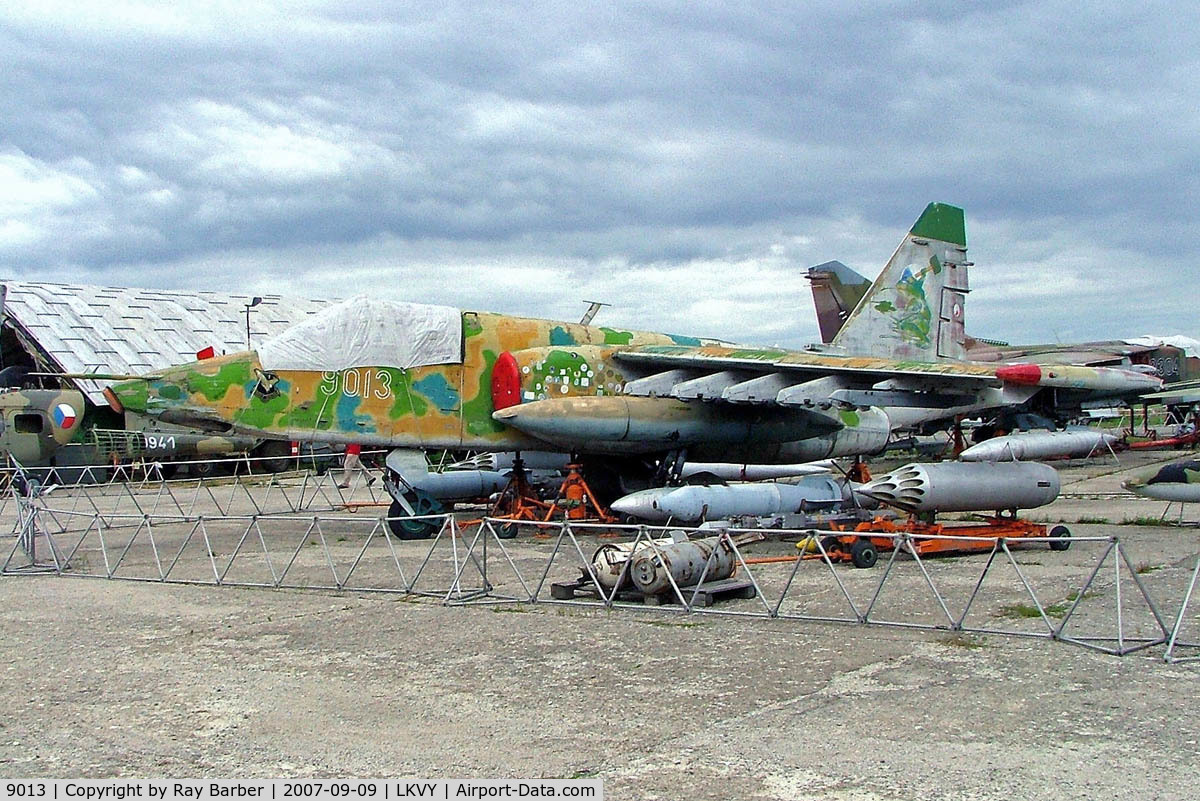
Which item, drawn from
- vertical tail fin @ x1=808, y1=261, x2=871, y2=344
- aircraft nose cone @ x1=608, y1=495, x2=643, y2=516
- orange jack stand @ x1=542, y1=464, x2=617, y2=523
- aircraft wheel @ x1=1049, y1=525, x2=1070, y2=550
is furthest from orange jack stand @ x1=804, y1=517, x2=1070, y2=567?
vertical tail fin @ x1=808, y1=261, x2=871, y2=344

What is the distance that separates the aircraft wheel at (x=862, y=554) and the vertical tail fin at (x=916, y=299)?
8604 millimetres

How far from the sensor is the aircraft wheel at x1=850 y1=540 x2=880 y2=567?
1328 cm

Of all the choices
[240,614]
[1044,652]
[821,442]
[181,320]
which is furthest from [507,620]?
[181,320]

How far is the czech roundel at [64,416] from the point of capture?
30.8 metres

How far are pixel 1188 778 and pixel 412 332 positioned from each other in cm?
1363

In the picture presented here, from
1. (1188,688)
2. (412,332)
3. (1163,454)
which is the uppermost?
(412,332)

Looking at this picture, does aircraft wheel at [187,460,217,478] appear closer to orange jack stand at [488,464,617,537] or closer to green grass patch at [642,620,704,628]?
orange jack stand at [488,464,617,537]

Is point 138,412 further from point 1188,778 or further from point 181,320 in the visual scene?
point 181,320

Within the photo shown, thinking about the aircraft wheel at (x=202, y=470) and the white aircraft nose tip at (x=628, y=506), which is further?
the aircraft wheel at (x=202, y=470)

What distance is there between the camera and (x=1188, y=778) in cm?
554

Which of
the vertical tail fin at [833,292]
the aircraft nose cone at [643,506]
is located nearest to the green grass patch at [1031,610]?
the aircraft nose cone at [643,506]

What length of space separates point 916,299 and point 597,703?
1639 centimetres

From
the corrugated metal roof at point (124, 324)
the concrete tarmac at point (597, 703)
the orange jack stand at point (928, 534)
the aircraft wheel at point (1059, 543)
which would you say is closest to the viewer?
the concrete tarmac at point (597, 703)

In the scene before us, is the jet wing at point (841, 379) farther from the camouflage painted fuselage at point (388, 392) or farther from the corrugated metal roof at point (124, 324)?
the corrugated metal roof at point (124, 324)
